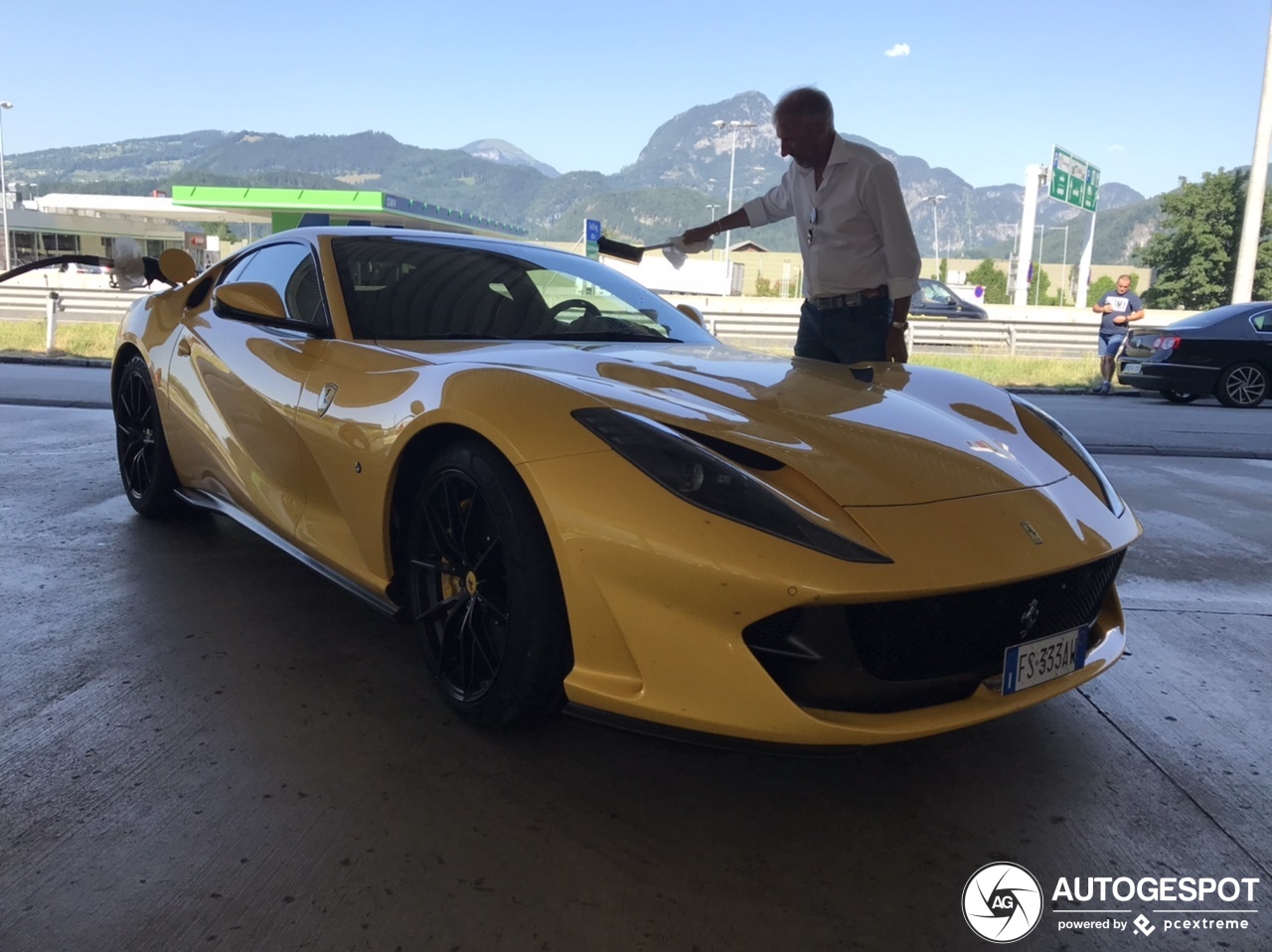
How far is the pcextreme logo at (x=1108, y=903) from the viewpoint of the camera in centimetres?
181

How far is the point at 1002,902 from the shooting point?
6.12 ft

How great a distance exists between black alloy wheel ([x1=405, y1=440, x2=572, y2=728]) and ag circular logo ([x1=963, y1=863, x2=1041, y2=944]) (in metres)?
0.92

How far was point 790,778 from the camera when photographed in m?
2.29

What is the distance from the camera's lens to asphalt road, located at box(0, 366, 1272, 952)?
5.80ft

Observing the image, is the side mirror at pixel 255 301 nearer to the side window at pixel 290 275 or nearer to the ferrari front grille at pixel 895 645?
the side window at pixel 290 275

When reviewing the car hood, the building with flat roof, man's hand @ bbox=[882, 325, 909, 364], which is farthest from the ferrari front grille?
the building with flat roof

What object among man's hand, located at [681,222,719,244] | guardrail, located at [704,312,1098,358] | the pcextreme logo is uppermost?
man's hand, located at [681,222,719,244]

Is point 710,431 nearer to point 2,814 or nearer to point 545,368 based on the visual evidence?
point 545,368

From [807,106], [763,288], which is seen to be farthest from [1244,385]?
[763,288]

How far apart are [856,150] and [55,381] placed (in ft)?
27.1

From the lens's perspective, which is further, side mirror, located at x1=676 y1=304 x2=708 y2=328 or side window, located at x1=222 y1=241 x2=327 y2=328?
side mirror, located at x1=676 y1=304 x2=708 y2=328

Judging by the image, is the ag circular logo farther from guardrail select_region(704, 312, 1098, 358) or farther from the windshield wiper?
guardrail select_region(704, 312, 1098, 358)

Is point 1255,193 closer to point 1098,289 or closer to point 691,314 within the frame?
point 691,314

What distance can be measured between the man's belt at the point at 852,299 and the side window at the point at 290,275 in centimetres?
217
